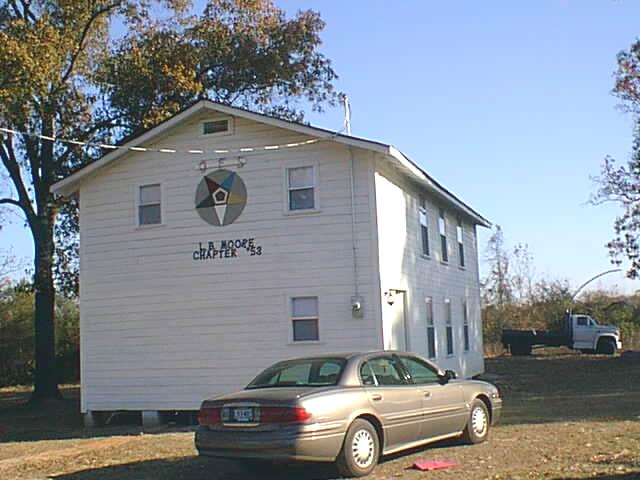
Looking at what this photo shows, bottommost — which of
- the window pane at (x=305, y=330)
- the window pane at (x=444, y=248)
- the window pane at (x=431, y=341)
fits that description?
the window pane at (x=431, y=341)

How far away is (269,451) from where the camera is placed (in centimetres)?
955

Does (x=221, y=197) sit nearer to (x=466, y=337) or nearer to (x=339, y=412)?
(x=339, y=412)

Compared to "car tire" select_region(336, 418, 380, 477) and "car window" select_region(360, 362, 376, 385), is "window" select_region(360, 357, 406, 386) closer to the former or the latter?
"car window" select_region(360, 362, 376, 385)

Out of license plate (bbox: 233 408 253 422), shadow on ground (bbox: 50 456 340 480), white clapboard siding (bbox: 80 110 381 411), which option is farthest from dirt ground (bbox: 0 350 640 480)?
white clapboard siding (bbox: 80 110 381 411)

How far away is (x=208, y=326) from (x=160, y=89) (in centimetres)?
925

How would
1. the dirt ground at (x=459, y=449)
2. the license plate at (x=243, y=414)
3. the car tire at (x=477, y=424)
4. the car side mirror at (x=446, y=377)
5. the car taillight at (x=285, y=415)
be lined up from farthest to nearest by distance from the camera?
the car tire at (x=477, y=424) < the car side mirror at (x=446, y=377) < the dirt ground at (x=459, y=449) < the license plate at (x=243, y=414) < the car taillight at (x=285, y=415)

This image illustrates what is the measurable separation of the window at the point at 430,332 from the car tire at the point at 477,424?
8.46 m

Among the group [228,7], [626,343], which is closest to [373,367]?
[228,7]

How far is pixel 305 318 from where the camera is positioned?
18.1 m

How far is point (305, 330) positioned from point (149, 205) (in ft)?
15.6

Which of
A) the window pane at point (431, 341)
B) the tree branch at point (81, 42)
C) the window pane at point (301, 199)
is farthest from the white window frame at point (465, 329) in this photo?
the tree branch at point (81, 42)

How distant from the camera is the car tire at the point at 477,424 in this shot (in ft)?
39.6

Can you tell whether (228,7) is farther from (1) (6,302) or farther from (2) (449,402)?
(2) (449,402)

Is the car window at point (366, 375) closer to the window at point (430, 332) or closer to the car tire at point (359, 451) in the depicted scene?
the car tire at point (359, 451)
